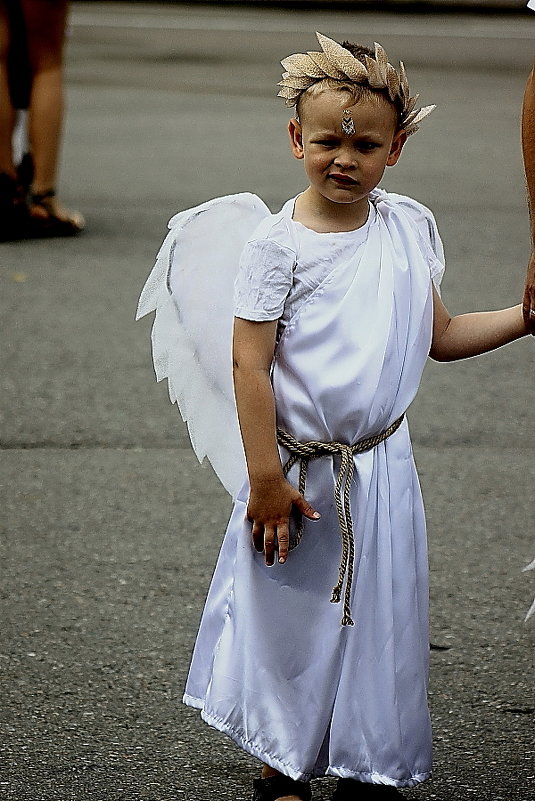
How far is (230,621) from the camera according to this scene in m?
2.58

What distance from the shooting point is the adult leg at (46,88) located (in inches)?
271

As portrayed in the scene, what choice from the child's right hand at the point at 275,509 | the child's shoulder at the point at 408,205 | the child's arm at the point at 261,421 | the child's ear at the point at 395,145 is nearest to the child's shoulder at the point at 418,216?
the child's shoulder at the point at 408,205

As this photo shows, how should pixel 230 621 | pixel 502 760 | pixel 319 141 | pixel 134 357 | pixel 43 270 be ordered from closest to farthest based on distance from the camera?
pixel 319 141 < pixel 230 621 < pixel 502 760 < pixel 134 357 < pixel 43 270

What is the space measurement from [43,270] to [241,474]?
163 inches

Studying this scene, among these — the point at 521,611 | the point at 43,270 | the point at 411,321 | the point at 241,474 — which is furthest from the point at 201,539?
the point at 43,270

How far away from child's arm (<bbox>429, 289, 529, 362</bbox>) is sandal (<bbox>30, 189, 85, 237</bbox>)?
4.84 meters

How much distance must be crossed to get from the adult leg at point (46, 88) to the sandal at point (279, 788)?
4.89 meters

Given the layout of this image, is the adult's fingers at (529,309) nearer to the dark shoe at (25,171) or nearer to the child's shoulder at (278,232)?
the child's shoulder at (278,232)

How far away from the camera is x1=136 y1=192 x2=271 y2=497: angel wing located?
260cm

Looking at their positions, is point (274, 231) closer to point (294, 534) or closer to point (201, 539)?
point (294, 534)

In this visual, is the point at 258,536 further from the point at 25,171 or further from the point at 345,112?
the point at 25,171

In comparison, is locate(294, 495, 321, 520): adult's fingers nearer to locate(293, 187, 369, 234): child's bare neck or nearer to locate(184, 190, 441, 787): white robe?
locate(184, 190, 441, 787): white robe

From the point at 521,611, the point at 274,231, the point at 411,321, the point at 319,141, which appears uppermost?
the point at 319,141

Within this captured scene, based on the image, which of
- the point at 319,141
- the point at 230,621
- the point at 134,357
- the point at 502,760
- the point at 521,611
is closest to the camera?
the point at 319,141
